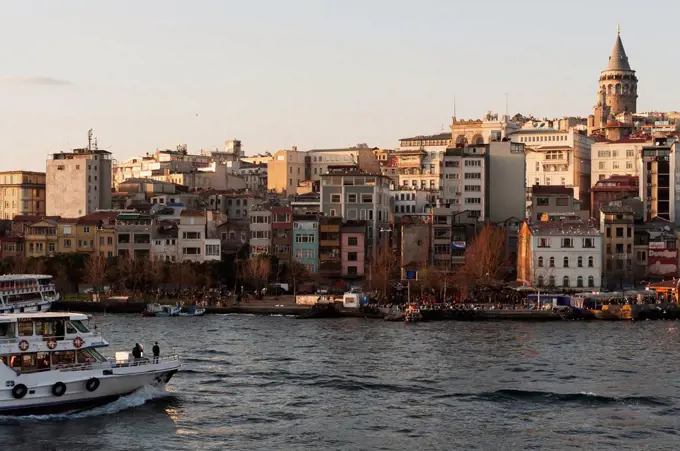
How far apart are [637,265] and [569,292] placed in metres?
9.24

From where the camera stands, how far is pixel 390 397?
3988 cm

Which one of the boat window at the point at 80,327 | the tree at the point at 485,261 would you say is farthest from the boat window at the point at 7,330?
the tree at the point at 485,261

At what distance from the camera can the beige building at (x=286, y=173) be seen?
420 feet

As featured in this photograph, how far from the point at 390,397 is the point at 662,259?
48.4m

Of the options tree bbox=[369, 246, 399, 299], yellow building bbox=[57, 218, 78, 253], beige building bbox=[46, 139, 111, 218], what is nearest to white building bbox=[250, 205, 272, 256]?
tree bbox=[369, 246, 399, 299]

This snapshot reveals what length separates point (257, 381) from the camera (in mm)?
42750

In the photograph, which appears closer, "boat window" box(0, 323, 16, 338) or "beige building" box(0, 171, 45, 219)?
"boat window" box(0, 323, 16, 338)

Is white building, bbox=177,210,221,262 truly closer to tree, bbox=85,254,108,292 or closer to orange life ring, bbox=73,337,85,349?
tree, bbox=85,254,108,292

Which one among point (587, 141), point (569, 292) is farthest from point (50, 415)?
point (587, 141)

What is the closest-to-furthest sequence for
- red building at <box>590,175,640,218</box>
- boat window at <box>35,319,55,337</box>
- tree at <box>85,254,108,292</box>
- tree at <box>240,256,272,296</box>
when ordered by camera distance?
1. boat window at <box>35,319,55,337</box>
2. tree at <box>85,254,108,292</box>
3. tree at <box>240,256,272,296</box>
4. red building at <box>590,175,640,218</box>

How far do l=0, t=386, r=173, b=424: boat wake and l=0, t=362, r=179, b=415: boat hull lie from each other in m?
0.12

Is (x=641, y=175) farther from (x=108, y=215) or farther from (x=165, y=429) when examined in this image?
(x=165, y=429)

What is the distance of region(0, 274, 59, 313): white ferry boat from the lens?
6272 cm

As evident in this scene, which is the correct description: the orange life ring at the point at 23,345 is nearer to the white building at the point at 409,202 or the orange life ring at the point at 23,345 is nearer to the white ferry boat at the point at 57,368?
the white ferry boat at the point at 57,368
